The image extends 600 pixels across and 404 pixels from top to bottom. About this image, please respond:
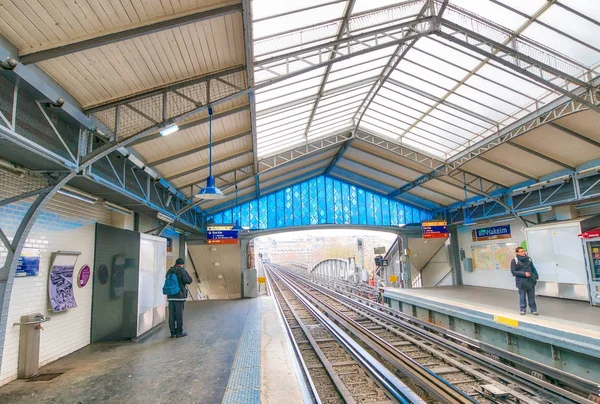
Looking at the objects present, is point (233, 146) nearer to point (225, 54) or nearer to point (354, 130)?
point (225, 54)

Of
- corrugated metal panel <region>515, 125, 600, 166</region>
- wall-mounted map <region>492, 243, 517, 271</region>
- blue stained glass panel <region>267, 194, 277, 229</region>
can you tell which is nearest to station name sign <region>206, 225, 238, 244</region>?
blue stained glass panel <region>267, 194, 277, 229</region>

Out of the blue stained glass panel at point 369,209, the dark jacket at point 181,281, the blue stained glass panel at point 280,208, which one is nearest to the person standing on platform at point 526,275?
the dark jacket at point 181,281

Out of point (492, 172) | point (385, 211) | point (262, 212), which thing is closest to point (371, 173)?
point (385, 211)

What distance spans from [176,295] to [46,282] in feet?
7.69

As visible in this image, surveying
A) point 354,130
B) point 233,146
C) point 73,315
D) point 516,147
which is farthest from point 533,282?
point 73,315

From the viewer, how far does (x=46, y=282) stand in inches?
212

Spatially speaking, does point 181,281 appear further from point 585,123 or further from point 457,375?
point 585,123

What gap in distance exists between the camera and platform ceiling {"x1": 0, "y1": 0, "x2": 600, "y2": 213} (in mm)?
4031

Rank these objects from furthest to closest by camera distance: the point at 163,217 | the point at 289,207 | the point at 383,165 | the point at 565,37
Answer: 1. the point at 289,207
2. the point at 383,165
3. the point at 163,217
4. the point at 565,37

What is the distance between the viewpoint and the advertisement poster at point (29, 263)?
4766mm

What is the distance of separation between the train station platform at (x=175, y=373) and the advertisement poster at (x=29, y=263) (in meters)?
1.54

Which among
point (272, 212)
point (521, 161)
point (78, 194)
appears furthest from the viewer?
point (272, 212)

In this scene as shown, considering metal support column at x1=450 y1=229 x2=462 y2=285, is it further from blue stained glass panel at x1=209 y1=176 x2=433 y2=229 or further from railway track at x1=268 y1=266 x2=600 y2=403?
railway track at x1=268 y1=266 x2=600 y2=403

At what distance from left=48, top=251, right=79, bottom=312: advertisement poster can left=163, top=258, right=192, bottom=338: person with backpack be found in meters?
1.71
